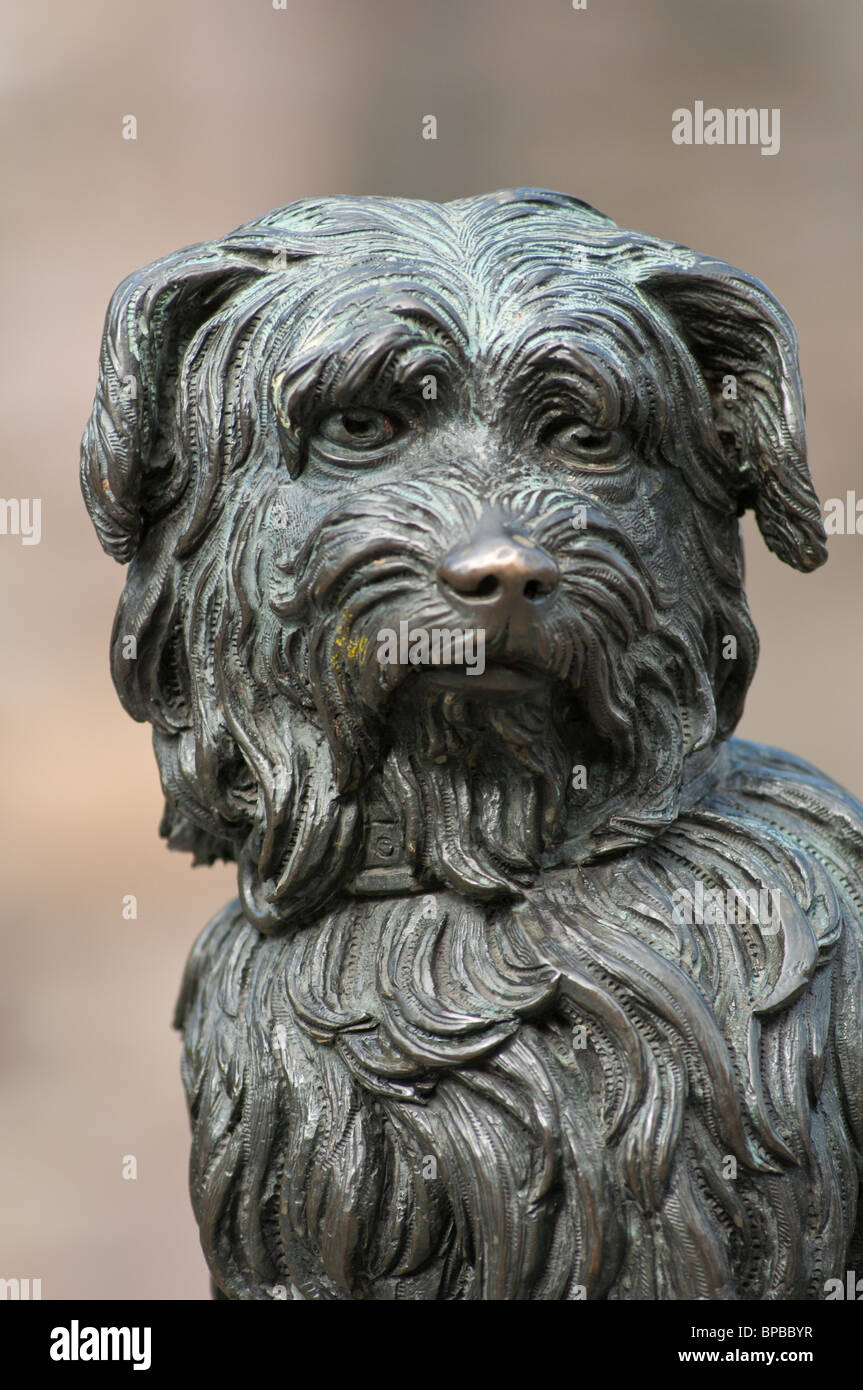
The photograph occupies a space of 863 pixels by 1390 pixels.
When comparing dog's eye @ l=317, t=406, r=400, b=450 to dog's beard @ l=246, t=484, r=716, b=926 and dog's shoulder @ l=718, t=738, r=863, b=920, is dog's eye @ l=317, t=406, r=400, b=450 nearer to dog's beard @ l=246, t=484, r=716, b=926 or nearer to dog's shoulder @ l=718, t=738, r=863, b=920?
dog's beard @ l=246, t=484, r=716, b=926

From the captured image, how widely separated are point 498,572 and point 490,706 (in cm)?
13

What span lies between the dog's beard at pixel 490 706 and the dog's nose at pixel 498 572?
0.02 meters

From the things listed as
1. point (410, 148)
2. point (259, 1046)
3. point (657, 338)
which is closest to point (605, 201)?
point (410, 148)

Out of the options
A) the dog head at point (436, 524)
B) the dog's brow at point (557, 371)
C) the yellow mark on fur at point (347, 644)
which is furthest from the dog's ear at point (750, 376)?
the yellow mark on fur at point (347, 644)

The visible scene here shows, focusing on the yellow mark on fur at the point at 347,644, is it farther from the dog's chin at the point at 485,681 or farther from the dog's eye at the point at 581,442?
the dog's eye at the point at 581,442

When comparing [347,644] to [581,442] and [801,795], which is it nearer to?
[581,442]

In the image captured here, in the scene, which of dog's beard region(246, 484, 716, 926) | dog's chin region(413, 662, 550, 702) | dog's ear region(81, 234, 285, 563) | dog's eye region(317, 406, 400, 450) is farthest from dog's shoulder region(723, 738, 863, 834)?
Result: dog's ear region(81, 234, 285, 563)

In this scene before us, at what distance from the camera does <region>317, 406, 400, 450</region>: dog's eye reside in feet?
5.18

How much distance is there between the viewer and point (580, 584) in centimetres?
154

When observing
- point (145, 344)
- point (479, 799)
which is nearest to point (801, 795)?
point (479, 799)

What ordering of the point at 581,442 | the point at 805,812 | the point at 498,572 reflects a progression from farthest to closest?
the point at 805,812, the point at 581,442, the point at 498,572

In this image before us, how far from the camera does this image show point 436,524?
151 centimetres
